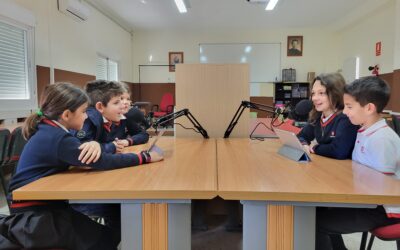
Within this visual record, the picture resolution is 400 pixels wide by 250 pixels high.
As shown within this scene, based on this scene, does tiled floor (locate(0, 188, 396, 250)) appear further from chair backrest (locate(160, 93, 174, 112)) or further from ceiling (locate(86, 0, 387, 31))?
chair backrest (locate(160, 93, 174, 112))

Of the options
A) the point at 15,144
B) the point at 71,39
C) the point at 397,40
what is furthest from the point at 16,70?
the point at 397,40

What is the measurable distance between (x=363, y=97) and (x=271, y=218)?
0.83m

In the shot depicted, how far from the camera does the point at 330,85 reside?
1783 millimetres

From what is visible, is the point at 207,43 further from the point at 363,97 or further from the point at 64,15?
the point at 363,97

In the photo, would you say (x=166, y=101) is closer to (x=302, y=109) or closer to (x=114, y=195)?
(x=302, y=109)

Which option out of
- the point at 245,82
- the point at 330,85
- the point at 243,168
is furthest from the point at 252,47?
the point at 243,168

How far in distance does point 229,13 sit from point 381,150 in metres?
6.50

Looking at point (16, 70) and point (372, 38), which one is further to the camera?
point (372, 38)

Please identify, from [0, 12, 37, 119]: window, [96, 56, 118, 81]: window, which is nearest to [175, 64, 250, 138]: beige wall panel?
[0, 12, 37, 119]: window

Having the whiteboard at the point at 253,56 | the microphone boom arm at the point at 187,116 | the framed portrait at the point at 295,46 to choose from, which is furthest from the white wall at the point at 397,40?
the microphone boom arm at the point at 187,116

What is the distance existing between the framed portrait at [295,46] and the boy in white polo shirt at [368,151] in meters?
7.58

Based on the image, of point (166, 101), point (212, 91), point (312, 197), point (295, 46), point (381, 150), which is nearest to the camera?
point (312, 197)

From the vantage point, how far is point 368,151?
1.34 metres

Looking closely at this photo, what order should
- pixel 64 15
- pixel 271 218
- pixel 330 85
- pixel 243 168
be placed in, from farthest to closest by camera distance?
pixel 64 15 → pixel 330 85 → pixel 243 168 → pixel 271 218
